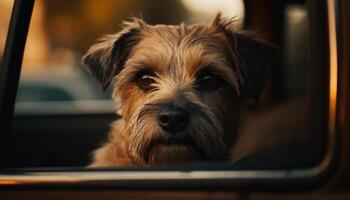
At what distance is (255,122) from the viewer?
3674 millimetres

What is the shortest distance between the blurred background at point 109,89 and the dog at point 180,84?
7cm

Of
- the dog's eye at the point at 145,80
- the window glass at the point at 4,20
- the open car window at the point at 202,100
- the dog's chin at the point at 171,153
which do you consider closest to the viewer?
the open car window at the point at 202,100

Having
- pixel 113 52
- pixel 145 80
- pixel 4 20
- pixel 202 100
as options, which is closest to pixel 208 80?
pixel 202 100

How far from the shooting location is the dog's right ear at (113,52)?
3.02 m

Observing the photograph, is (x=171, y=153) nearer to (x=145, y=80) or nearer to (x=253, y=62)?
(x=145, y=80)

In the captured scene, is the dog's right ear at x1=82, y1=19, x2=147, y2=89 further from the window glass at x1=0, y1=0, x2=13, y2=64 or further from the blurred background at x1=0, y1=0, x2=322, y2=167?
the window glass at x1=0, y1=0, x2=13, y2=64

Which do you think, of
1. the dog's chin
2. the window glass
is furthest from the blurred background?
the dog's chin

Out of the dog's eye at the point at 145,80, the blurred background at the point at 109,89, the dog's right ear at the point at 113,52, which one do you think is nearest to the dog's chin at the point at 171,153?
the blurred background at the point at 109,89

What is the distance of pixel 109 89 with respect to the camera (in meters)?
3.10

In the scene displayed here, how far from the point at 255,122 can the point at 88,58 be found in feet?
3.26

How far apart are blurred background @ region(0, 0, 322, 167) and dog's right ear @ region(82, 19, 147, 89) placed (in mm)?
51

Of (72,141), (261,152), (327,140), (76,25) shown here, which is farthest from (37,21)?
(327,140)

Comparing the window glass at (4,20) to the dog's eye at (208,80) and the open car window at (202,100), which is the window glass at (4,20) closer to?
the open car window at (202,100)

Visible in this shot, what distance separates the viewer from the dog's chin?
104 inches
